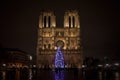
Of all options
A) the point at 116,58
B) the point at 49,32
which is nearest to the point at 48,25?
the point at 49,32

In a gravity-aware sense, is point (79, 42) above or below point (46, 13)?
below

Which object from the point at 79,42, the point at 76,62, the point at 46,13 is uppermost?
the point at 46,13

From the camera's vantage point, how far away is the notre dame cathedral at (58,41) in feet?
294

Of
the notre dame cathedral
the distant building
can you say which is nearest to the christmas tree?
the notre dame cathedral

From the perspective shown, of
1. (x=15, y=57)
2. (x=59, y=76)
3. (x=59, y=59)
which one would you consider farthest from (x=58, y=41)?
(x=59, y=76)

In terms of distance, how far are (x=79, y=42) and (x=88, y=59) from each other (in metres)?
32.9

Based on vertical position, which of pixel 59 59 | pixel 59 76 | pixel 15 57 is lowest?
pixel 59 76

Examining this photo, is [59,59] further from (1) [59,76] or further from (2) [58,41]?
(1) [59,76]

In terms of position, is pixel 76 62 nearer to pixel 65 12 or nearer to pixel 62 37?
pixel 62 37

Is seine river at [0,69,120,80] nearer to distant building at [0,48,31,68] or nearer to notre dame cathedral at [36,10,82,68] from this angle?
distant building at [0,48,31,68]

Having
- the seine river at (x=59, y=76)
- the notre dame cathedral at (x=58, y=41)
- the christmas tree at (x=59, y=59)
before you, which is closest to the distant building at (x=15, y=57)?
the notre dame cathedral at (x=58, y=41)

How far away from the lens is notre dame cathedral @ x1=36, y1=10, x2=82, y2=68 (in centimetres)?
8950

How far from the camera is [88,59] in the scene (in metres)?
122

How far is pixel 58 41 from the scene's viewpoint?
91688 millimetres
